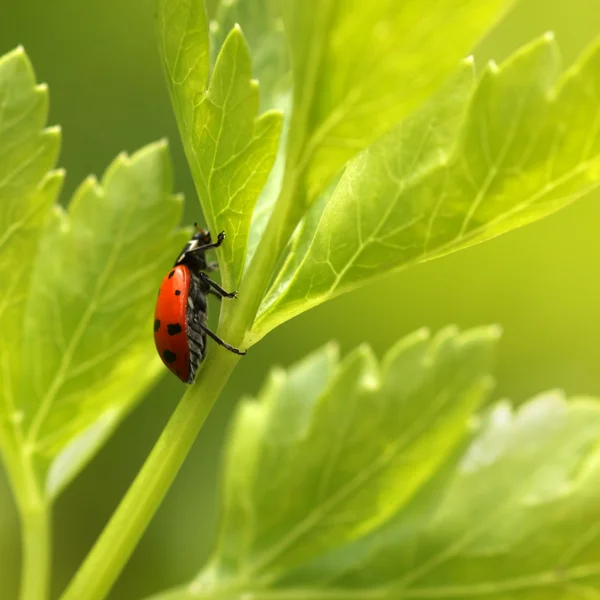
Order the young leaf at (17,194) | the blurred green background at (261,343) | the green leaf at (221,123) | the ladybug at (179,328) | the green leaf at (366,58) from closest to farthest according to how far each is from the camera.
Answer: the green leaf at (366,58) → the green leaf at (221,123) → the young leaf at (17,194) → the ladybug at (179,328) → the blurred green background at (261,343)

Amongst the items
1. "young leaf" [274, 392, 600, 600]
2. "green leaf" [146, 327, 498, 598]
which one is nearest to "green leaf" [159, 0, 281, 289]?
"green leaf" [146, 327, 498, 598]

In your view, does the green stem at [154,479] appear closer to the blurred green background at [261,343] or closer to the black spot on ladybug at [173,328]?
the black spot on ladybug at [173,328]

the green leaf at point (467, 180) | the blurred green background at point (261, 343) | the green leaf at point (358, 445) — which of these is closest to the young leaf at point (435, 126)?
the green leaf at point (467, 180)

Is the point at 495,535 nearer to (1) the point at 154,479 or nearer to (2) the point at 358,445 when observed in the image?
(2) the point at 358,445

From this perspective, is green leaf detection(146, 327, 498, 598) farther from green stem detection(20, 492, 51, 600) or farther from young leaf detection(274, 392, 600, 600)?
green stem detection(20, 492, 51, 600)

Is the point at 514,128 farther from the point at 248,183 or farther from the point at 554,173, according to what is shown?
the point at 248,183

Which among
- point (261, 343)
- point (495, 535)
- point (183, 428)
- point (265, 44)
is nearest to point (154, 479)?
point (183, 428)
